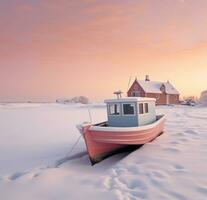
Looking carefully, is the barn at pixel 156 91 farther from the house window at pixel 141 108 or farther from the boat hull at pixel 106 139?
the boat hull at pixel 106 139

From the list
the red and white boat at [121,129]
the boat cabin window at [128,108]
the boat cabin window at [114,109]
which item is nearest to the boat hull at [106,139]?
the red and white boat at [121,129]

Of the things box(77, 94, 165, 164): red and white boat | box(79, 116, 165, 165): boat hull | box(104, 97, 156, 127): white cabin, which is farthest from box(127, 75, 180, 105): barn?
box(79, 116, 165, 165): boat hull

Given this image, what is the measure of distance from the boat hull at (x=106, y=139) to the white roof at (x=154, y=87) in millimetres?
37569

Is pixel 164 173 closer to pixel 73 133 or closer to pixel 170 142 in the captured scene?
pixel 170 142

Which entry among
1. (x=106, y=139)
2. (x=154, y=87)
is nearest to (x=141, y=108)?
(x=106, y=139)

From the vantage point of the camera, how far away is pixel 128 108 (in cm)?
1439

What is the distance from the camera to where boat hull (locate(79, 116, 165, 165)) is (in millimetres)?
12227

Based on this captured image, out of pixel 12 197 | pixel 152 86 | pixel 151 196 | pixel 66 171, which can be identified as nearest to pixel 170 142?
pixel 66 171

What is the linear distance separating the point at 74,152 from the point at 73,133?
597cm

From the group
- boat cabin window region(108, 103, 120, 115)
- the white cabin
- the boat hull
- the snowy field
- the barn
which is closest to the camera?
the snowy field

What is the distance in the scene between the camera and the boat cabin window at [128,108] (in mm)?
14281

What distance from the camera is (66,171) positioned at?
1084 cm

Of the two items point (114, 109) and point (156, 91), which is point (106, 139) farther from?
point (156, 91)

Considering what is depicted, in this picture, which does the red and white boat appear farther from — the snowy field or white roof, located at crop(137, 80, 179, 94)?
white roof, located at crop(137, 80, 179, 94)
